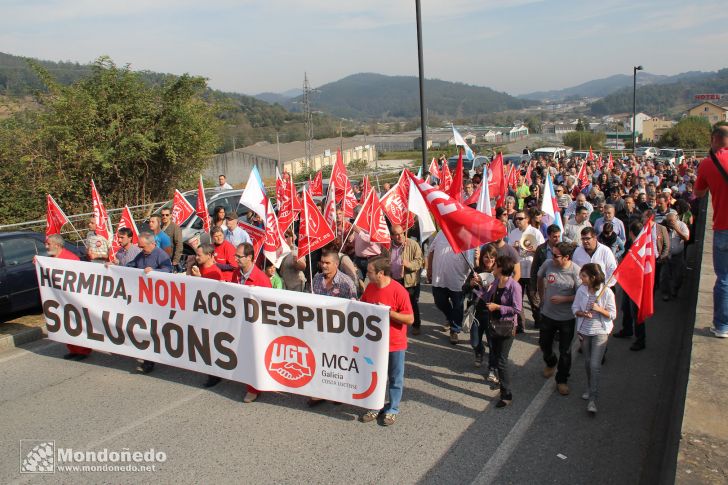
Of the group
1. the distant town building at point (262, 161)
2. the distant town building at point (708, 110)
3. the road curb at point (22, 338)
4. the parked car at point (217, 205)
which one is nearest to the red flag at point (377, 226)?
the road curb at point (22, 338)

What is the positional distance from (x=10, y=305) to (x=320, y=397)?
5953 mm

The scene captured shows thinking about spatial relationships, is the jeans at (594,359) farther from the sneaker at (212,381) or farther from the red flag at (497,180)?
the red flag at (497,180)

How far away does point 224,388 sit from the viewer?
677 cm

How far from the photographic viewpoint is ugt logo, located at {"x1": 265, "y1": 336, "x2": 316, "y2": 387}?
19.8ft

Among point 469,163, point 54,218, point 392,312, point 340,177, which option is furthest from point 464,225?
point 469,163

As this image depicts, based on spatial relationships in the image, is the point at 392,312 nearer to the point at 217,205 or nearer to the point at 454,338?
the point at 454,338

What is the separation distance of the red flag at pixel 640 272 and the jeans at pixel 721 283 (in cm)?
60

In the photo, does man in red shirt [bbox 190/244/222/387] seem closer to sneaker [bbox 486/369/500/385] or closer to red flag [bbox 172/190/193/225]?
sneaker [bbox 486/369/500/385]

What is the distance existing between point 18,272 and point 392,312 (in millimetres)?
6839

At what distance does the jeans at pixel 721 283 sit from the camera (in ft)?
17.4

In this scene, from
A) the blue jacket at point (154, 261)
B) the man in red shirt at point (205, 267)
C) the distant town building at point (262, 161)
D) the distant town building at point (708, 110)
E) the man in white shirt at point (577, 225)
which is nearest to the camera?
the man in red shirt at point (205, 267)

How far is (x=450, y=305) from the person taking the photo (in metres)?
8.12

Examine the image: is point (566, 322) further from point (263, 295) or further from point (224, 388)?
point (224, 388)

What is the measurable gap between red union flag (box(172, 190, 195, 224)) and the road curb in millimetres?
3086
